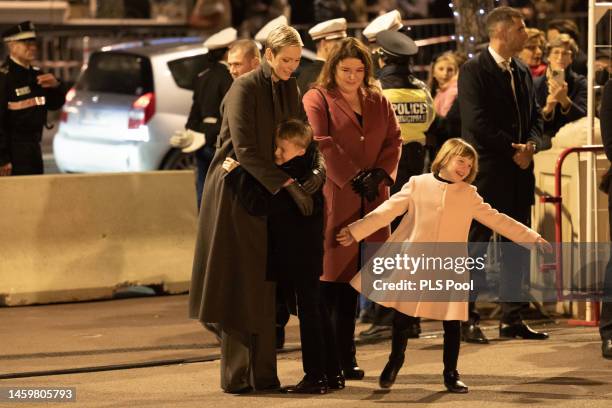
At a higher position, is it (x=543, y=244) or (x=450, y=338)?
(x=543, y=244)

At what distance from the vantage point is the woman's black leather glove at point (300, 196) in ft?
27.6

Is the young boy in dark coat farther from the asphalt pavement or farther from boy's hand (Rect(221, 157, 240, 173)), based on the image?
the asphalt pavement

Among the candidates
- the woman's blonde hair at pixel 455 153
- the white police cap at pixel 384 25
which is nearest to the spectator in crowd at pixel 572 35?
the white police cap at pixel 384 25

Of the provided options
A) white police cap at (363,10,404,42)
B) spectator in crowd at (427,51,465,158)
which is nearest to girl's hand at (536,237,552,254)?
white police cap at (363,10,404,42)

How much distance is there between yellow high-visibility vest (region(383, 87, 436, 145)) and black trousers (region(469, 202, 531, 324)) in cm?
77

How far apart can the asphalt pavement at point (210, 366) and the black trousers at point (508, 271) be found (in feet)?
0.82

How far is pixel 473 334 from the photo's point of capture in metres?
10.3

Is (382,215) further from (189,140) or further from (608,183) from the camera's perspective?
(189,140)

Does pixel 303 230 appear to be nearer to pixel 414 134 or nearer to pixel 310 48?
pixel 414 134

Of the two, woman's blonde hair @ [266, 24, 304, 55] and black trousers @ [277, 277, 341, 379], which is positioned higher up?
woman's blonde hair @ [266, 24, 304, 55]

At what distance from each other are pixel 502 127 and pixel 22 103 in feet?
15.0

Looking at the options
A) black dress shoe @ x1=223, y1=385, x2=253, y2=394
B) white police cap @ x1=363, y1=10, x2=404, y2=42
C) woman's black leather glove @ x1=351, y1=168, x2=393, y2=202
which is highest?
white police cap @ x1=363, y1=10, x2=404, y2=42

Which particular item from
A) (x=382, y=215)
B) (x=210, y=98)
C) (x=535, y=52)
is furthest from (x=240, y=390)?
(x=535, y=52)

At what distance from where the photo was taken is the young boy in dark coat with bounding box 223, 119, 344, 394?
8484 mm
